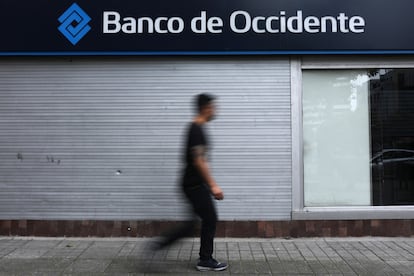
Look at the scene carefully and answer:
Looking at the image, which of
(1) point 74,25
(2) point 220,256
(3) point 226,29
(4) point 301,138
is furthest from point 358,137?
(1) point 74,25

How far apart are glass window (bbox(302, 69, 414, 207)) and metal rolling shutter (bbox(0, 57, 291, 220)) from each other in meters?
0.54

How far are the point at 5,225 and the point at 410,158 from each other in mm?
6407

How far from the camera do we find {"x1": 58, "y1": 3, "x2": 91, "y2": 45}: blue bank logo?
292 inches

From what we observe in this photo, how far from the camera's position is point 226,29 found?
740 cm

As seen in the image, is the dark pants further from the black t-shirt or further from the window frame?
the window frame

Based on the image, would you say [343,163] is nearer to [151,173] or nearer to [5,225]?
[151,173]

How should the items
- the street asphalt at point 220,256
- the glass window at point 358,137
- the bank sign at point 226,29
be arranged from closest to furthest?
the street asphalt at point 220,256 < the bank sign at point 226,29 < the glass window at point 358,137

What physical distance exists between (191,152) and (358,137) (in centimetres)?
346

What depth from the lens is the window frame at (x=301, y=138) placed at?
24.3 feet

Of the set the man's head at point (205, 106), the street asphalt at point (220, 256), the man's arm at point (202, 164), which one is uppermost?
the man's head at point (205, 106)

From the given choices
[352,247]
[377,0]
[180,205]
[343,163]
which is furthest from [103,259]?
[377,0]

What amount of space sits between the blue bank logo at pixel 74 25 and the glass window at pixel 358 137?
3500 mm

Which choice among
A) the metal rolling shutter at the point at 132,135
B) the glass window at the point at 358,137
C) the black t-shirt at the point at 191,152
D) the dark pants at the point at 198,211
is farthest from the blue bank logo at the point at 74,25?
the glass window at the point at 358,137

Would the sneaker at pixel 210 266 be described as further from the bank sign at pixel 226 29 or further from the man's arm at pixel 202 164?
the bank sign at pixel 226 29
